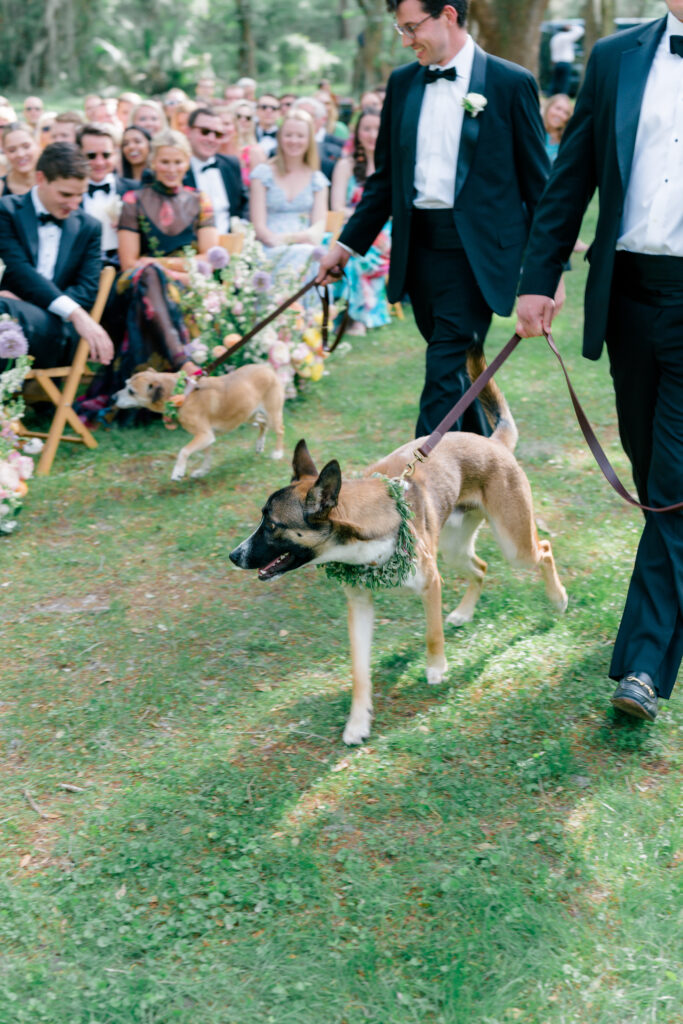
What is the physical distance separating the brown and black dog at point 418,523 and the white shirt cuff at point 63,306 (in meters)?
3.37

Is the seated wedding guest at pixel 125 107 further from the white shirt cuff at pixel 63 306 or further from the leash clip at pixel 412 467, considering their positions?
the leash clip at pixel 412 467

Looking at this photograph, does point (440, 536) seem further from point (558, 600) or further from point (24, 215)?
→ point (24, 215)

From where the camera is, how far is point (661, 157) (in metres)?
3.31

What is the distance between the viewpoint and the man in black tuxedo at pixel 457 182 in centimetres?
448

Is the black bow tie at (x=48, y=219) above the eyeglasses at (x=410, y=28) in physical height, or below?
below

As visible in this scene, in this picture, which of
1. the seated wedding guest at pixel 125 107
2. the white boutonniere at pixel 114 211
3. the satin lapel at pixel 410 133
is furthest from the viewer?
the seated wedding guest at pixel 125 107

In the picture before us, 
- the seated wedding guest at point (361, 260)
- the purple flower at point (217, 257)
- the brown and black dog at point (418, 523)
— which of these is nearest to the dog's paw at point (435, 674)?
the brown and black dog at point (418, 523)

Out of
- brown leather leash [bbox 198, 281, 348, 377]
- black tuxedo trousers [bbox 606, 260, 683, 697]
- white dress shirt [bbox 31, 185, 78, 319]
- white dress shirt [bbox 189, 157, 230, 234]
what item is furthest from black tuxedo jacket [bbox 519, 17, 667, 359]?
white dress shirt [bbox 189, 157, 230, 234]

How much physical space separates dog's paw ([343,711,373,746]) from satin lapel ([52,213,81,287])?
4.49 m

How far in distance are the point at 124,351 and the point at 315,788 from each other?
4963 millimetres

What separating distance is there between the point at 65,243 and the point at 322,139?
683 centimetres

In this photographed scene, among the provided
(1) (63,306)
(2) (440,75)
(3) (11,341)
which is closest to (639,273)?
(2) (440,75)

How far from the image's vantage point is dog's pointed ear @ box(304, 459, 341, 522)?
3.24 meters

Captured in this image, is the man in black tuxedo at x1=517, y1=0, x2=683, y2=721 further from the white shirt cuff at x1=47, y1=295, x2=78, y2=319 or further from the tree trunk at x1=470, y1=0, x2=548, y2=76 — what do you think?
the tree trunk at x1=470, y1=0, x2=548, y2=76
